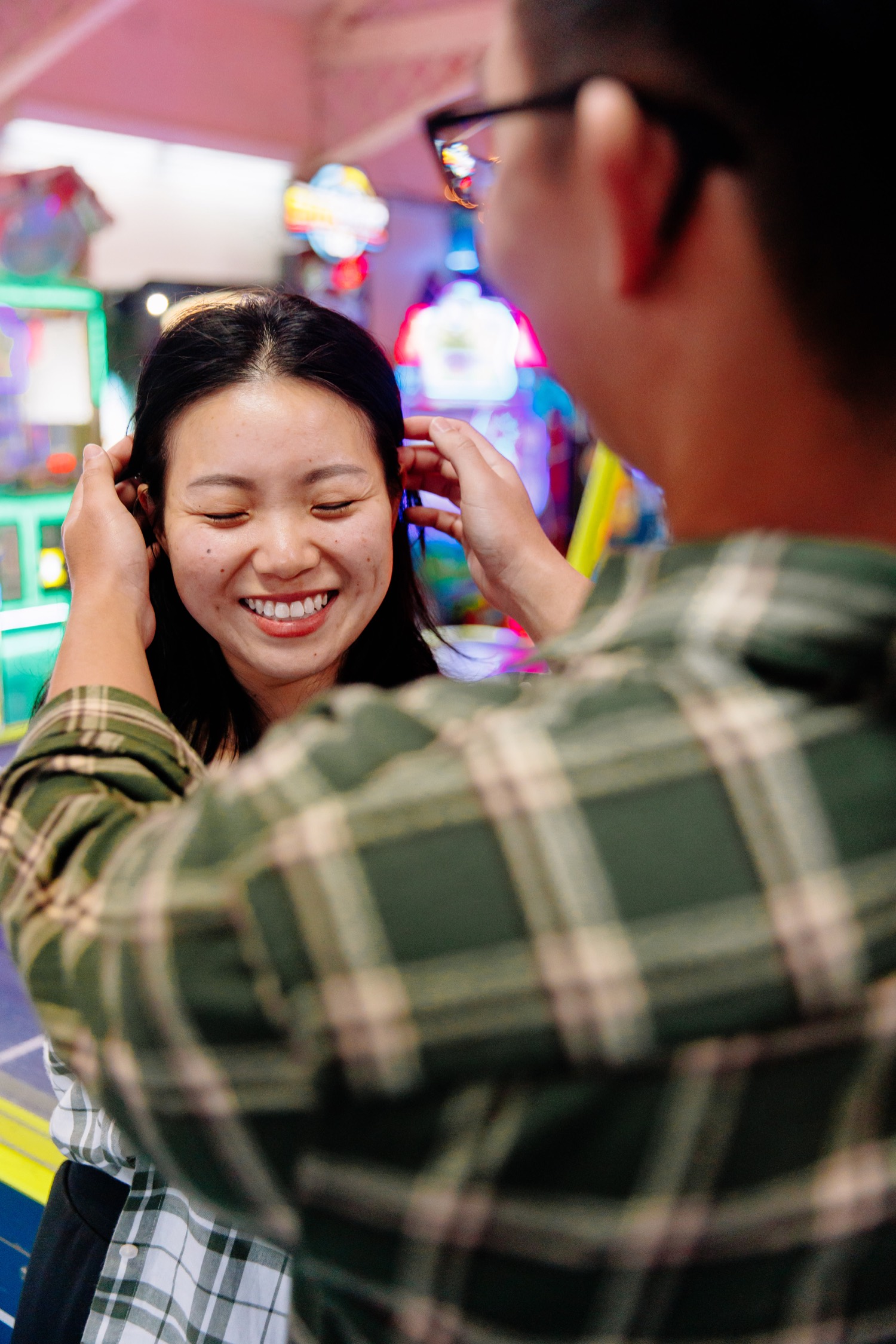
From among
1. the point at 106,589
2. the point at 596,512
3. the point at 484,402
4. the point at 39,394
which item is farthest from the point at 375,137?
the point at 106,589

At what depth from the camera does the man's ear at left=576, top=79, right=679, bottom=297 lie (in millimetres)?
511

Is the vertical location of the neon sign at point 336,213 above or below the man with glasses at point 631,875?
above

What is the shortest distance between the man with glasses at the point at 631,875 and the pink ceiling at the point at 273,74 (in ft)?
21.3

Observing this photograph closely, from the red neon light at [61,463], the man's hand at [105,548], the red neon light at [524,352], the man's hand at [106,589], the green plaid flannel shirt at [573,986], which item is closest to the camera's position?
the green plaid flannel shirt at [573,986]

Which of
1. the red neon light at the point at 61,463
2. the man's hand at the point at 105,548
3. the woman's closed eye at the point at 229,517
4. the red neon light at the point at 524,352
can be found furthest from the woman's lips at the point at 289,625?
the red neon light at the point at 524,352

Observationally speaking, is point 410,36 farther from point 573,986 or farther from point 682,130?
point 573,986

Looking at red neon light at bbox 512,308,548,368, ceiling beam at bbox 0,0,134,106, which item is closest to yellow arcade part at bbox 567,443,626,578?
ceiling beam at bbox 0,0,134,106

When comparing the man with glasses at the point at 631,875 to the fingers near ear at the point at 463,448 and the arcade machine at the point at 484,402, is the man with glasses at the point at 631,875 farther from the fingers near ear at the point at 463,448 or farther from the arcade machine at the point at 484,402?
the arcade machine at the point at 484,402

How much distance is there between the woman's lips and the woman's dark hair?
0.66 feet

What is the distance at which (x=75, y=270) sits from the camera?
4828 mm

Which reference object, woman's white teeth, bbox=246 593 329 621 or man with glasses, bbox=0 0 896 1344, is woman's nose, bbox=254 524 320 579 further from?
man with glasses, bbox=0 0 896 1344

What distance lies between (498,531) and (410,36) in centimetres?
733

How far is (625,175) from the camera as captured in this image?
1.72ft

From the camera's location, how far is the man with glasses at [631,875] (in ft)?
1.56
